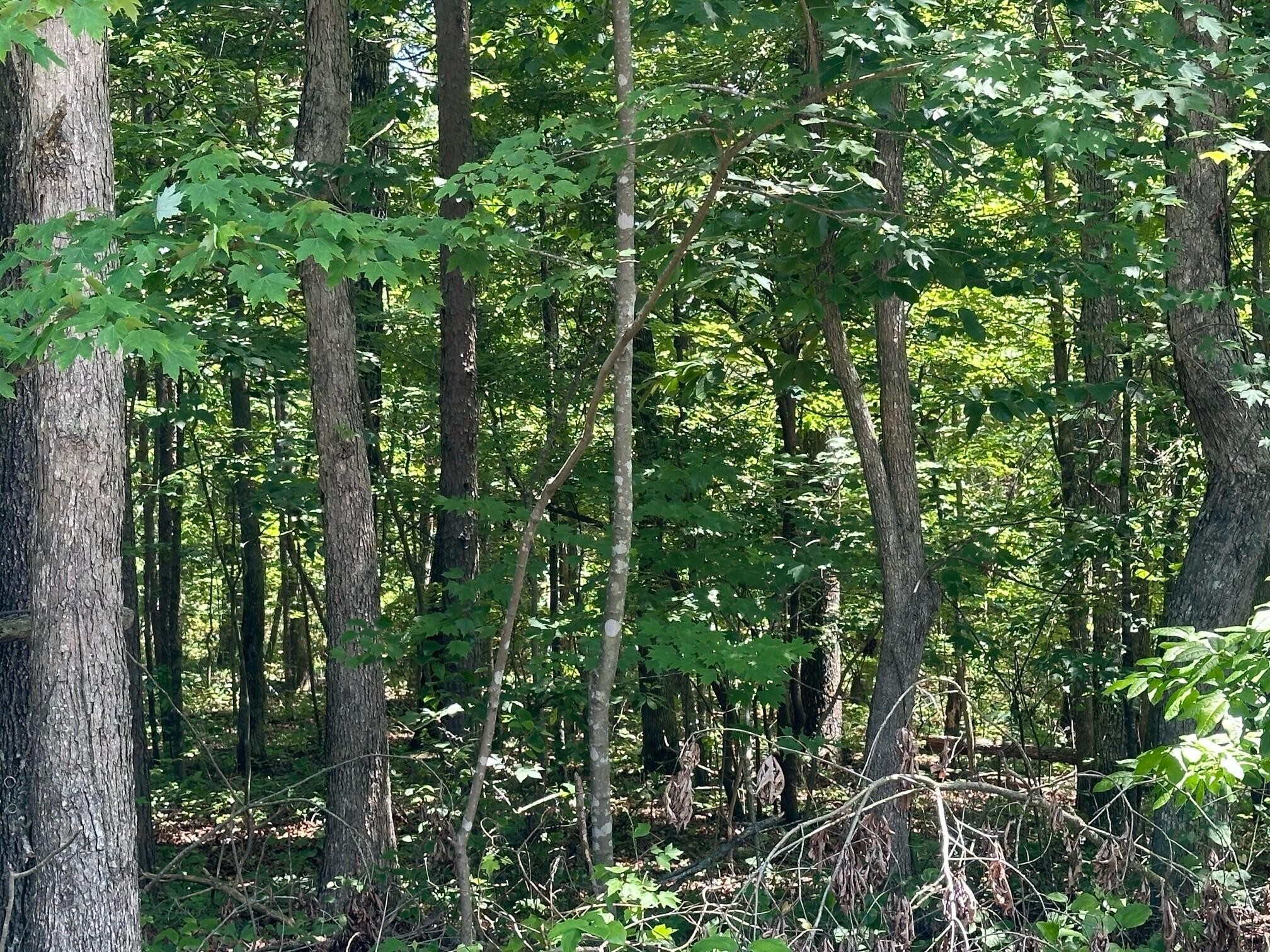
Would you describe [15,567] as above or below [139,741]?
above

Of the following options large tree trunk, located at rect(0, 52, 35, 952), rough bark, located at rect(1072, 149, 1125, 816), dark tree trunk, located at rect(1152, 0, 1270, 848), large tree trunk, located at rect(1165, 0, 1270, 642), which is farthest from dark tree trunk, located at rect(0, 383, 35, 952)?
rough bark, located at rect(1072, 149, 1125, 816)

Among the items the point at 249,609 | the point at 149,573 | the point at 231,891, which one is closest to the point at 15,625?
the point at 231,891

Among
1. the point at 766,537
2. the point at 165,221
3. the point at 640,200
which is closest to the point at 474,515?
the point at 766,537

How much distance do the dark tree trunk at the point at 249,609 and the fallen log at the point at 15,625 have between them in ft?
26.8

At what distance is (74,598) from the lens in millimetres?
5863

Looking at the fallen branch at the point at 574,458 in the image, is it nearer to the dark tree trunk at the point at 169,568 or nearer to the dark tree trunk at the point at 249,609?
the dark tree trunk at the point at 249,609

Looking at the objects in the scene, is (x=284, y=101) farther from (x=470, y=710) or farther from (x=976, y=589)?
(x=976, y=589)

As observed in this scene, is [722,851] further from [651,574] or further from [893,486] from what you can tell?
[893,486]

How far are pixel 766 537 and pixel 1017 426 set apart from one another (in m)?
4.59

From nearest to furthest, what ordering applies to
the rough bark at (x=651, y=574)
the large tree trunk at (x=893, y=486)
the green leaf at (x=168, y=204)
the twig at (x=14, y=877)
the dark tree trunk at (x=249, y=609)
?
the green leaf at (x=168, y=204)
the twig at (x=14, y=877)
the large tree trunk at (x=893, y=486)
the rough bark at (x=651, y=574)
the dark tree trunk at (x=249, y=609)

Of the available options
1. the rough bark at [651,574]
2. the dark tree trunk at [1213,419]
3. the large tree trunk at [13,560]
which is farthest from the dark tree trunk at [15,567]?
the dark tree trunk at [1213,419]

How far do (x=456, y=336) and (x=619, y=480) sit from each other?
15.1 feet

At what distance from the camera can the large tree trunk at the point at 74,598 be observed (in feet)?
19.0

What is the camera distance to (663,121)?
283 inches
